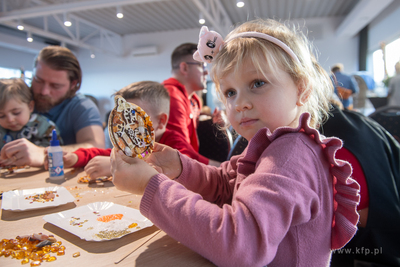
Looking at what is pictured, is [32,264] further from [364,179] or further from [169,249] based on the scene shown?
[364,179]

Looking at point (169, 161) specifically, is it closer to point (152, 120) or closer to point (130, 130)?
point (130, 130)

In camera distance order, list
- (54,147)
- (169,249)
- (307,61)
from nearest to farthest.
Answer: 1. (169,249)
2. (307,61)
3. (54,147)

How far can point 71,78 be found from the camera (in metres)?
2.33

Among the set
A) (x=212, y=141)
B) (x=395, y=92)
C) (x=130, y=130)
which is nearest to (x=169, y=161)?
(x=130, y=130)

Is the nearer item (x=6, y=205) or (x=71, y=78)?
Result: (x=6, y=205)

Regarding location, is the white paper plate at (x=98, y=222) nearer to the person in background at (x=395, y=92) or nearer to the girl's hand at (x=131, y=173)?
the girl's hand at (x=131, y=173)

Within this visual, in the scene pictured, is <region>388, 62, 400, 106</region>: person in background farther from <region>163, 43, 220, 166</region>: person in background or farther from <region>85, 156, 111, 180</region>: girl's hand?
<region>85, 156, 111, 180</region>: girl's hand

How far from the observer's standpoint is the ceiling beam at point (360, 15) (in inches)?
265

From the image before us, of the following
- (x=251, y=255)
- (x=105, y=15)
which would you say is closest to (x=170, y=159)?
(x=251, y=255)

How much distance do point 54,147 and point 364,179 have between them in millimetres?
1393

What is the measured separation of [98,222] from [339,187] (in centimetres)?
67

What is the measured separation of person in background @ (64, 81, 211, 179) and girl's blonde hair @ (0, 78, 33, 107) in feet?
2.30

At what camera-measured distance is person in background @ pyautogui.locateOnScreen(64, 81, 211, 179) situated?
1.40m

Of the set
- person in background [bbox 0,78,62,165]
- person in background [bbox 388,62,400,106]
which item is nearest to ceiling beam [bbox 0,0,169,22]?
person in background [bbox 0,78,62,165]
